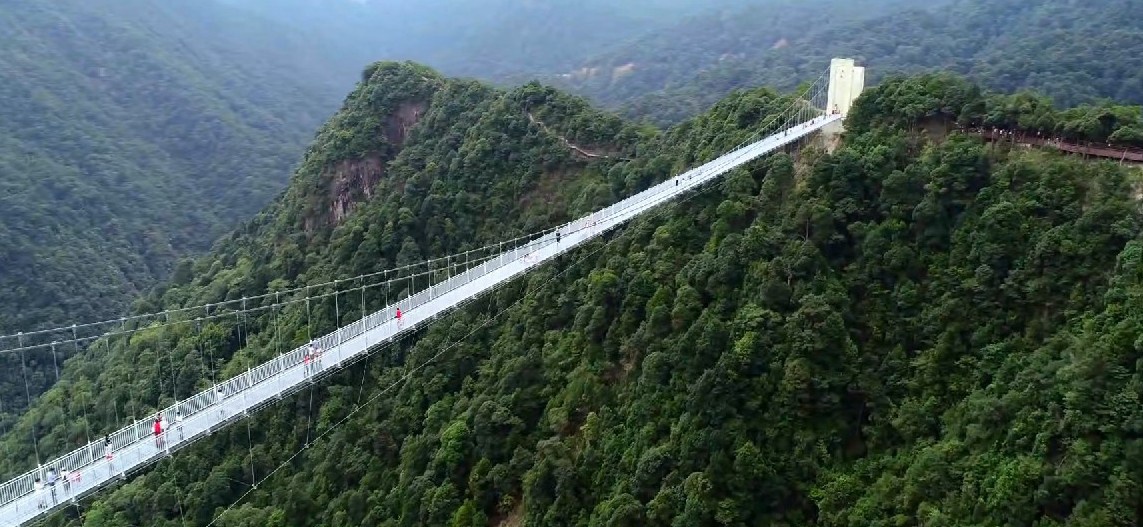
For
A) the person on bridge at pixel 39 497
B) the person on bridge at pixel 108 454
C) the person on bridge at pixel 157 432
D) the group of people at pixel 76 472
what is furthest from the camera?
the person on bridge at pixel 157 432

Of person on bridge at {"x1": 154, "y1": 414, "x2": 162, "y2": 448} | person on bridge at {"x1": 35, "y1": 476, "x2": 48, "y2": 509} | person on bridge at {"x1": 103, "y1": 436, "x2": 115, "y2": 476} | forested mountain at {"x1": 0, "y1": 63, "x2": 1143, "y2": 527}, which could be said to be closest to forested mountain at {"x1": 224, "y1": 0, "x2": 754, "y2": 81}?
forested mountain at {"x1": 0, "y1": 63, "x2": 1143, "y2": 527}

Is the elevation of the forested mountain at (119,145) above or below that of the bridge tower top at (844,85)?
below

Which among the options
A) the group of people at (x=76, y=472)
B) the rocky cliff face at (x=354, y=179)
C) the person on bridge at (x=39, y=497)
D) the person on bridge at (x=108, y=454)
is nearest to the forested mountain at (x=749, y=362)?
the rocky cliff face at (x=354, y=179)

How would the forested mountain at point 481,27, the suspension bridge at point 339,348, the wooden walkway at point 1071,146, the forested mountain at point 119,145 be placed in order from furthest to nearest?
the forested mountain at point 481,27 < the forested mountain at point 119,145 < the wooden walkway at point 1071,146 < the suspension bridge at point 339,348

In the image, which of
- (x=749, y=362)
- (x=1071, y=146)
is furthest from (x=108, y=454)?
(x=1071, y=146)

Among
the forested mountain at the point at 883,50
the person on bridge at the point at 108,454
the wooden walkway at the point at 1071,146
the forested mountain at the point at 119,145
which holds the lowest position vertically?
the forested mountain at the point at 119,145

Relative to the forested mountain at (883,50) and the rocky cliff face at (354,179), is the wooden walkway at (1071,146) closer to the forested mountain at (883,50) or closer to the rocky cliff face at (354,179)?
the rocky cliff face at (354,179)

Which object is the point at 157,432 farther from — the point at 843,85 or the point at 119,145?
the point at 119,145

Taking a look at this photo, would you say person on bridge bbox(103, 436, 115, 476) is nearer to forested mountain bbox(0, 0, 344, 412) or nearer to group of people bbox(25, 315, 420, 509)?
group of people bbox(25, 315, 420, 509)
